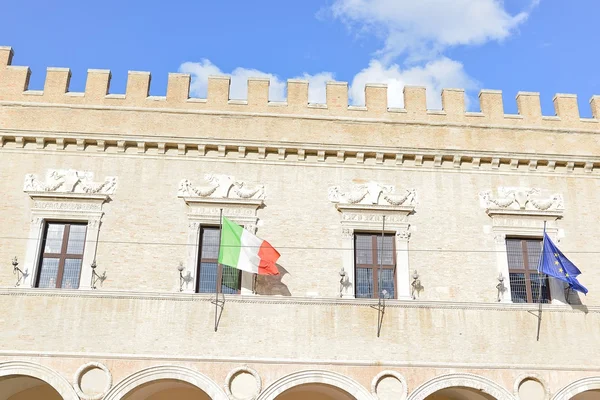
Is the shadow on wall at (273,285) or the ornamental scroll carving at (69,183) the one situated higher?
the ornamental scroll carving at (69,183)

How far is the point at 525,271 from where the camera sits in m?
14.4

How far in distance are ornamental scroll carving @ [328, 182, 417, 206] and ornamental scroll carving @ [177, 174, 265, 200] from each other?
1486mm

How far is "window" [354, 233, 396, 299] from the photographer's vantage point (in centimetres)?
1409

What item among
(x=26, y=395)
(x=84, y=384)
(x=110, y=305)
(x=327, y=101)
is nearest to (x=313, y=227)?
(x=327, y=101)

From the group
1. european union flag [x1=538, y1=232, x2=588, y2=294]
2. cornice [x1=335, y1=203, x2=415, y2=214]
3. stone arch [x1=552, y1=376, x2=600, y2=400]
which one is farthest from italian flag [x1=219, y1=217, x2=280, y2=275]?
stone arch [x1=552, y1=376, x2=600, y2=400]

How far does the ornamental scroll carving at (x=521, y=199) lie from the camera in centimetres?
1473

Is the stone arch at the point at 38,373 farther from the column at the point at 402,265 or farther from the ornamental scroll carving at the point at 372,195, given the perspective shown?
the column at the point at 402,265

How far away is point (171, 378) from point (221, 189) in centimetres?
377

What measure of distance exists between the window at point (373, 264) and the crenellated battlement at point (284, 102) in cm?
263

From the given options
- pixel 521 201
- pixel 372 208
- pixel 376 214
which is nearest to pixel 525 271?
pixel 521 201

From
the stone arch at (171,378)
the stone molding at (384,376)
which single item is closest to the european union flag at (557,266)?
the stone molding at (384,376)

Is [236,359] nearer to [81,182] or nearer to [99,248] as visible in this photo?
[99,248]

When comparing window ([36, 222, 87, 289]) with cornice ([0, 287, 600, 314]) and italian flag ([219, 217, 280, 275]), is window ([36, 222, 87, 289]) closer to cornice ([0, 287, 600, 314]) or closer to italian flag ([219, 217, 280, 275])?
cornice ([0, 287, 600, 314])

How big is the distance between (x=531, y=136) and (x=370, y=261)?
4.40 metres
